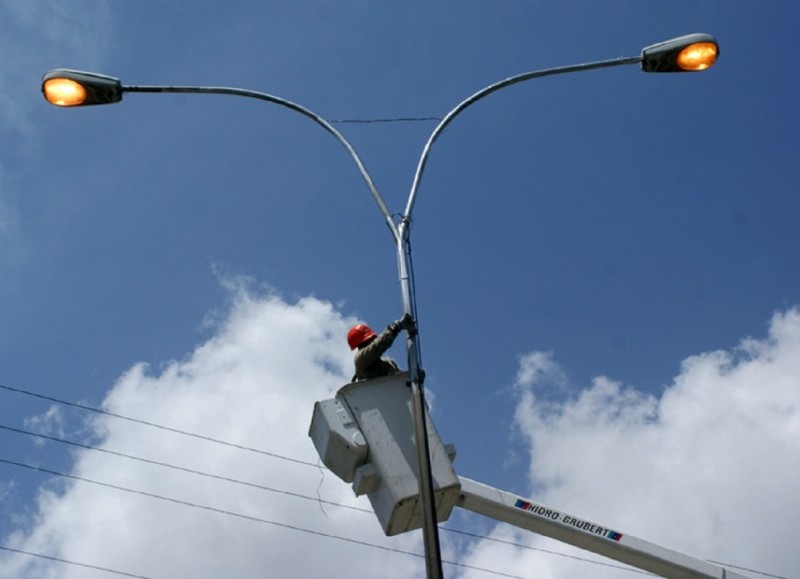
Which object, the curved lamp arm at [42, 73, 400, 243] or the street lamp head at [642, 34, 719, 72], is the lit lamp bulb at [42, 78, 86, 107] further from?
the street lamp head at [642, 34, 719, 72]

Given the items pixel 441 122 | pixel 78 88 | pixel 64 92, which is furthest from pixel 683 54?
pixel 64 92

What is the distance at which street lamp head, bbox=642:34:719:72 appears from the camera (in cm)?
722

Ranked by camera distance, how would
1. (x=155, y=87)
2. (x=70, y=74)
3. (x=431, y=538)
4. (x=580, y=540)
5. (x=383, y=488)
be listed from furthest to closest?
(x=580, y=540) → (x=155, y=87) → (x=70, y=74) → (x=383, y=488) → (x=431, y=538)

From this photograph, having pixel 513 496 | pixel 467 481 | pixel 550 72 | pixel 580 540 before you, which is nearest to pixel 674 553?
pixel 580 540

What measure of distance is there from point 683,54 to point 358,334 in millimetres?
3477

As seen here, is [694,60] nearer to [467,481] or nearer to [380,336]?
[380,336]

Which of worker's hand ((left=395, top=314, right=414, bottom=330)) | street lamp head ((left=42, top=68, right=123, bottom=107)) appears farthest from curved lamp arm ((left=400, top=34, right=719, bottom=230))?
street lamp head ((left=42, top=68, right=123, bottom=107))

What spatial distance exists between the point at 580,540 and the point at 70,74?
310 inches

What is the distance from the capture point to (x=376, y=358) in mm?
6402

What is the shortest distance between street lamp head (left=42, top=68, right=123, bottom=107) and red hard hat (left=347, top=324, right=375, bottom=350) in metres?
2.66

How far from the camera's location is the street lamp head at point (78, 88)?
6.95 m

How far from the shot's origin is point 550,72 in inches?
309

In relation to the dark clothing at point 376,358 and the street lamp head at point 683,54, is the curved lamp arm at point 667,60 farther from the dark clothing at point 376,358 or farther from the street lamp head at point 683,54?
the dark clothing at point 376,358

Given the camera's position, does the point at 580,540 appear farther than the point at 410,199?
Yes
